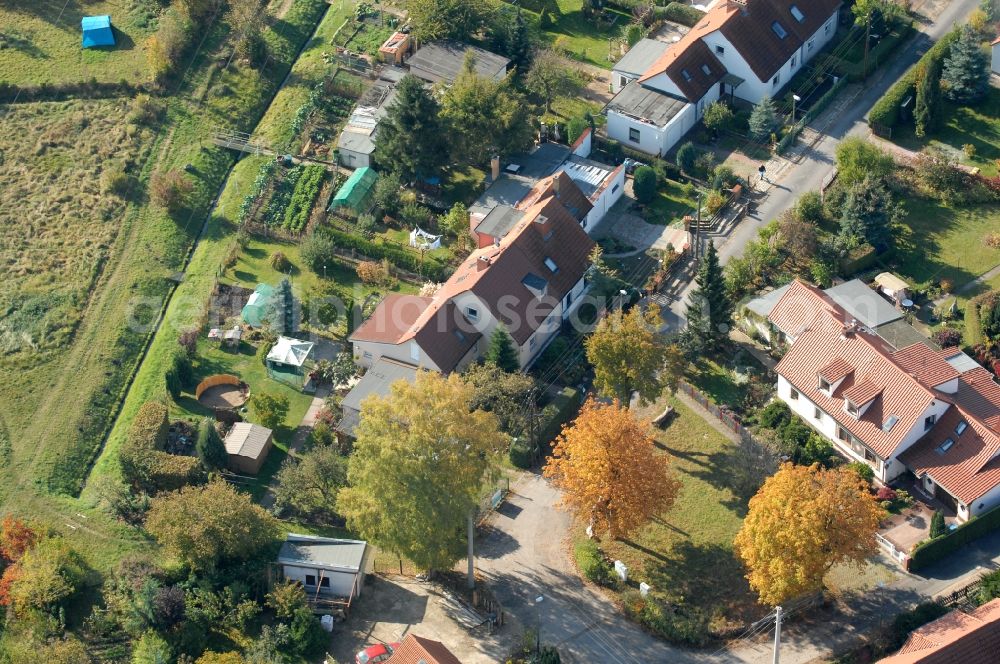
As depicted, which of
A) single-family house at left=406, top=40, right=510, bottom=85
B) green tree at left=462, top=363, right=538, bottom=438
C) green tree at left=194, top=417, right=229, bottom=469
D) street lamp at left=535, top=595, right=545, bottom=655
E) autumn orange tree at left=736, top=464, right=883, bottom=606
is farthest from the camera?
single-family house at left=406, top=40, right=510, bottom=85

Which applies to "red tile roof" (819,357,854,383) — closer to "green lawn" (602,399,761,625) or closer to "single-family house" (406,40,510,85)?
"green lawn" (602,399,761,625)

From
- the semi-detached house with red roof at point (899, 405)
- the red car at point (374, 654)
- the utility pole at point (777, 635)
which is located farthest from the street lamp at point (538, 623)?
the semi-detached house with red roof at point (899, 405)

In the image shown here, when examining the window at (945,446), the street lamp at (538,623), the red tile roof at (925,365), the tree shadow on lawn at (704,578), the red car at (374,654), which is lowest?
the red car at (374,654)

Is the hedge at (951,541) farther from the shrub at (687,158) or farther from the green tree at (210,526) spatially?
the green tree at (210,526)

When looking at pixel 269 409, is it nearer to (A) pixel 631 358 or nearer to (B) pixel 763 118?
(A) pixel 631 358

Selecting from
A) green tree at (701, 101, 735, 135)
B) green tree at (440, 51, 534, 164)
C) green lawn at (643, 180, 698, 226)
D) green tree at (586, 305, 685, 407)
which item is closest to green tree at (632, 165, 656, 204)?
green lawn at (643, 180, 698, 226)

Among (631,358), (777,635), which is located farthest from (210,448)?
(777,635)
